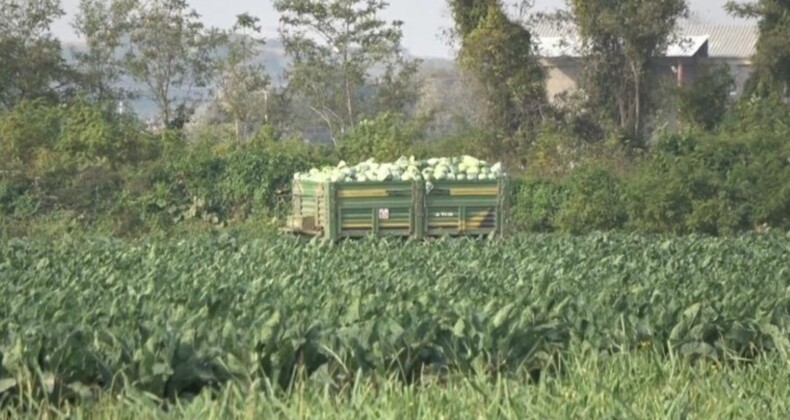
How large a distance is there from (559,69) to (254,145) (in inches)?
481

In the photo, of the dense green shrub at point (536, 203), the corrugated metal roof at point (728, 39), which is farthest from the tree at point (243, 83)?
the corrugated metal roof at point (728, 39)

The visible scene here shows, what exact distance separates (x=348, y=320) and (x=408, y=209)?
12182 millimetres

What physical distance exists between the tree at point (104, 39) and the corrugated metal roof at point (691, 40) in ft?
34.6

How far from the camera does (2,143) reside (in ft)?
99.5

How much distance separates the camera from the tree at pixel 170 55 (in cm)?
4019

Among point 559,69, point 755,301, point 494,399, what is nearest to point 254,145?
point 559,69

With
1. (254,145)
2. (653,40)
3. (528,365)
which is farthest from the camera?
(653,40)

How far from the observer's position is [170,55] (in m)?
40.7

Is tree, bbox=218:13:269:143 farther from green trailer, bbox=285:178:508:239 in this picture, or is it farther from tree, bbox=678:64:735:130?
green trailer, bbox=285:178:508:239

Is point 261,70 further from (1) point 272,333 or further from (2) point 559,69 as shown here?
(1) point 272,333

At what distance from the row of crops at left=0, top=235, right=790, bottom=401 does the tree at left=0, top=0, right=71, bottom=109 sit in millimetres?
23069

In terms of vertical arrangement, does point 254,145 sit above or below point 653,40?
below

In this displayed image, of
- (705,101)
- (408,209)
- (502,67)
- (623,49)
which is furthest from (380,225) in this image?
(705,101)

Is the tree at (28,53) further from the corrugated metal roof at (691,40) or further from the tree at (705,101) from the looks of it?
the tree at (705,101)
